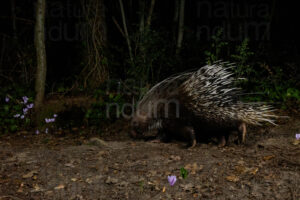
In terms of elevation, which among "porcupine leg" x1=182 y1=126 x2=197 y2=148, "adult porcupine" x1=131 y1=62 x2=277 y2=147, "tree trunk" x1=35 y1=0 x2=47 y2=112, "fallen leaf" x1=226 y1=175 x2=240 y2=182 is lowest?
"fallen leaf" x1=226 y1=175 x2=240 y2=182

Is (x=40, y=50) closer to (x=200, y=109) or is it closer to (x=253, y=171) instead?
(x=200, y=109)

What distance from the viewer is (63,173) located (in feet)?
11.5

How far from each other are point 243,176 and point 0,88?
17.2ft

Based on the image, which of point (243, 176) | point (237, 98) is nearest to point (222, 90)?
point (237, 98)

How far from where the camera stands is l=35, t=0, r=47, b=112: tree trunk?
18.7ft

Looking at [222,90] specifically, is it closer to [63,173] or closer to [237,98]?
[237,98]

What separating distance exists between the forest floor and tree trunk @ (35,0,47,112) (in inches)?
67.3

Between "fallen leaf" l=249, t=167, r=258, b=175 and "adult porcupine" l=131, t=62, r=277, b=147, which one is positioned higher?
"adult porcupine" l=131, t=62, r=277, b=147

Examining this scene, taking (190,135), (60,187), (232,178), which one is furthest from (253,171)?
(60,187)

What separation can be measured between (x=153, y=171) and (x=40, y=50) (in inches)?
139

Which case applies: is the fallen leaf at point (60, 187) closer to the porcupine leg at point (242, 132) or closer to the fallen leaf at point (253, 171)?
the fallen leaf at point (253, 171)

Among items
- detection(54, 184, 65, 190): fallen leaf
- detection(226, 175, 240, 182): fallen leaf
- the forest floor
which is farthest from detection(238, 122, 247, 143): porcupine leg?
detection(54, 184, 65, 190): fallen leaf

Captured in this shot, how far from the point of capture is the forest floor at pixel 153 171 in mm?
3076

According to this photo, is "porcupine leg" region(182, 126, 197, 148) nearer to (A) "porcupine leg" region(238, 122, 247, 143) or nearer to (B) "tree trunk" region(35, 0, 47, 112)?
(A) "porcupine leg" region(238, 122, 247, 143)
